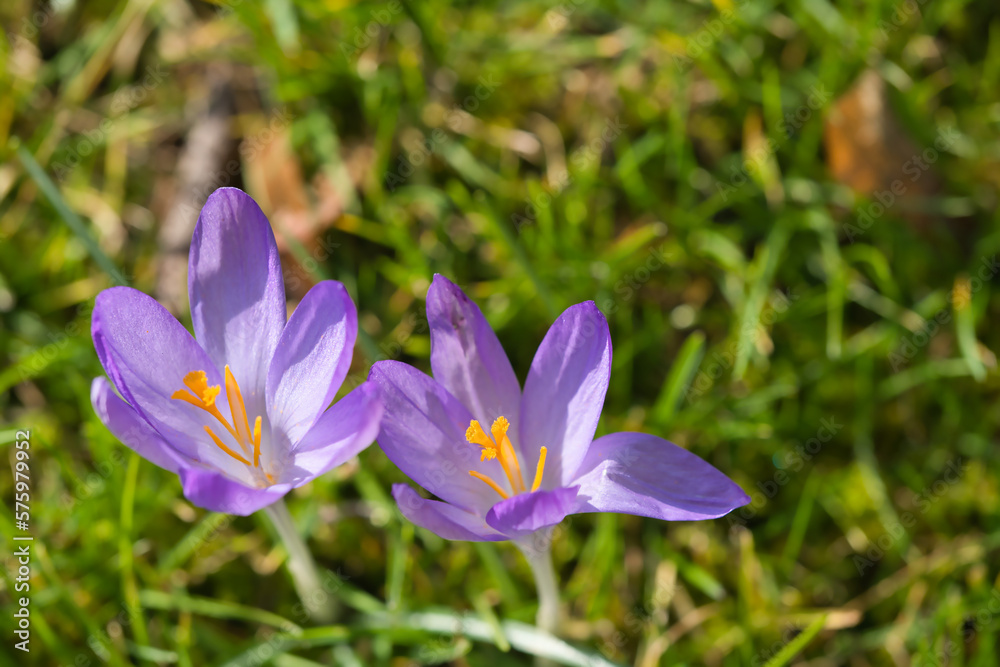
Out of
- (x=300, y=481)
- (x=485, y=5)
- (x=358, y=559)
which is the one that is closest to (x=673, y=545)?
(x=358, y=559)

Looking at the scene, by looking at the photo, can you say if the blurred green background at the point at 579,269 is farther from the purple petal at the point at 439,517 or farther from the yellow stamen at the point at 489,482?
the purple petal at the point at 439,517

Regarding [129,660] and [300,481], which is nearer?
[300,481]

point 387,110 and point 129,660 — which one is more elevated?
point 387,110

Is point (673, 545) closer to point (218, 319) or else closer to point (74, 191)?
point (218, 319)

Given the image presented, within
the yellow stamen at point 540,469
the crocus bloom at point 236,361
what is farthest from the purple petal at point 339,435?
the yellow stamen at point 540,469

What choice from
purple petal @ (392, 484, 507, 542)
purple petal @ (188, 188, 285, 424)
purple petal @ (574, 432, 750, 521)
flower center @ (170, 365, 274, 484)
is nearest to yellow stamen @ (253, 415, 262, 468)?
flower center @ (170, 365, 274, 484)

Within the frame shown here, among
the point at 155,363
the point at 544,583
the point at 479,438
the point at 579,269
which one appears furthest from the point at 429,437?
the point at 579,269
